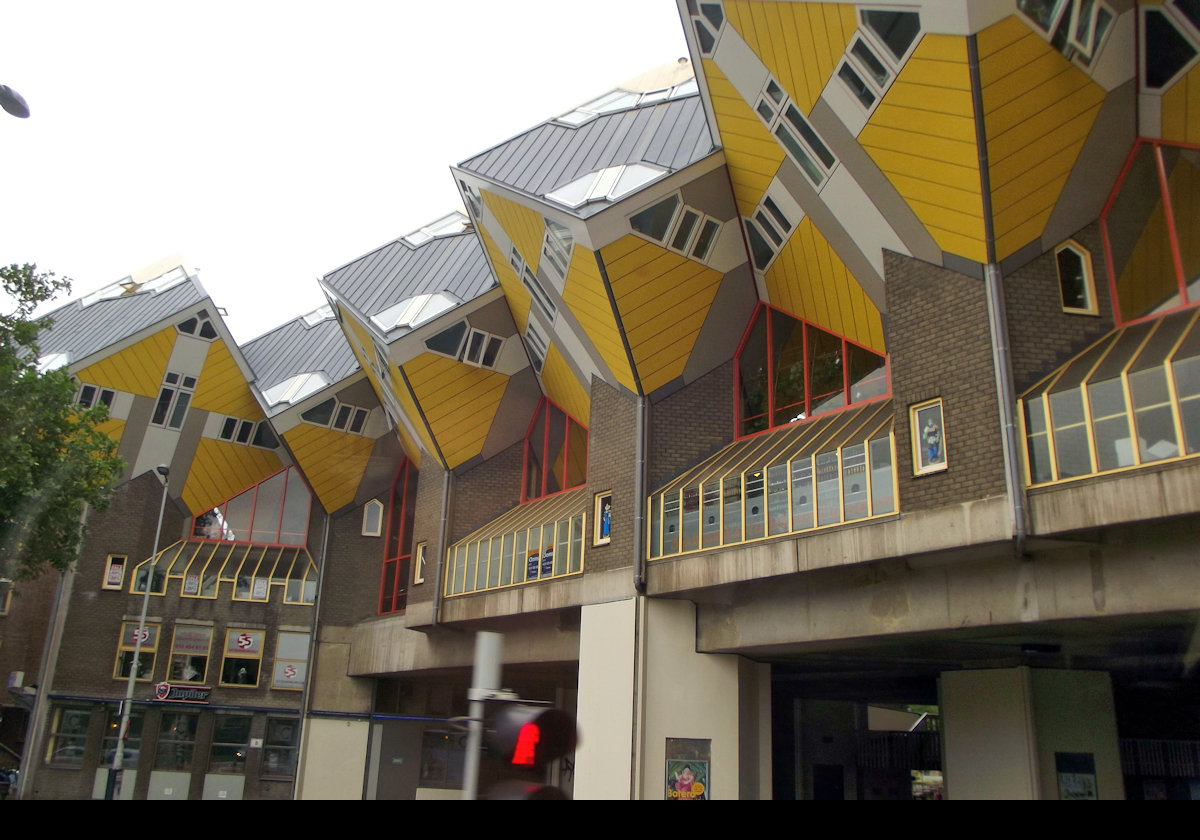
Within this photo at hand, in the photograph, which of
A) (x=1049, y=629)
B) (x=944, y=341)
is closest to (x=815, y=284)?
(x=944, y=341)

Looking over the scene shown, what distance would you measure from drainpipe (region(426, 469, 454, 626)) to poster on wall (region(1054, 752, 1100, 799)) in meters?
15.4

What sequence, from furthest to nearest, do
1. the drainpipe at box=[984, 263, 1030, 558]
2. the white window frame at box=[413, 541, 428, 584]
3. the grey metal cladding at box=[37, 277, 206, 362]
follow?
the grey metal cladding at box=[37, 277, 206, 362] < the white window frame at box=[413, 541, 428, 584] < the drainpipe at box=[984, 263, 1030, 558]

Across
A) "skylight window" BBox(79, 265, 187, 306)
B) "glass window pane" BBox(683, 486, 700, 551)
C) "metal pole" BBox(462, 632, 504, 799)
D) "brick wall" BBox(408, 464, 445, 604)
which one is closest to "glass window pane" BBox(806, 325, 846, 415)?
"glass window pane" BBox(683, 486, 700, 551)

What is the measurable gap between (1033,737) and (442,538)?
619 inches

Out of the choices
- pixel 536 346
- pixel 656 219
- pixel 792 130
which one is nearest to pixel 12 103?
pixel 792 130

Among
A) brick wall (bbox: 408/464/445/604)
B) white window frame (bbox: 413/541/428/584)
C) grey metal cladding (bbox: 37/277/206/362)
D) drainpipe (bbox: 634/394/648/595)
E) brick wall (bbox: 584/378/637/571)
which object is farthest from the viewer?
grey metal cladding (bbox: 37/277/206/362)

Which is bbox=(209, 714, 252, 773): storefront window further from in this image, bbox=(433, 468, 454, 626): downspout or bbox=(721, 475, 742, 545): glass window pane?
bbox=(721, 475, 742, 545): glass window pane

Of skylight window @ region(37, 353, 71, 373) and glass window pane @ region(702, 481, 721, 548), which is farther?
skylight window @ region(37, 353, 71, 373)

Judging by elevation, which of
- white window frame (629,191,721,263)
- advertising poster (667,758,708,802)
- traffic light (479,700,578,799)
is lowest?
advertising poster (667,758,708,802)

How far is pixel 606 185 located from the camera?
19375 mm

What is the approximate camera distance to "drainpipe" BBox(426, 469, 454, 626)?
25719 millimetres

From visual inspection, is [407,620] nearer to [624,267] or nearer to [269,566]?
[269,566]

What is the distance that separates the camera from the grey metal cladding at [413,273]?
26.4 metres
